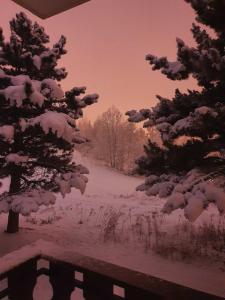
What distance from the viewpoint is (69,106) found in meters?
8.47

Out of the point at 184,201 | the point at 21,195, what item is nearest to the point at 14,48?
the point at 21,195

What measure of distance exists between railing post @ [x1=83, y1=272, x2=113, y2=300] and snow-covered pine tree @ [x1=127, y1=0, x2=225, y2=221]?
348 centimetres

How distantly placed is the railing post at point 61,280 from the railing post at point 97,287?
17 centimetres

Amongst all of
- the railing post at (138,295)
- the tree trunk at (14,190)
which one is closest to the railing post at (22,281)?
the railing post at (138,295)

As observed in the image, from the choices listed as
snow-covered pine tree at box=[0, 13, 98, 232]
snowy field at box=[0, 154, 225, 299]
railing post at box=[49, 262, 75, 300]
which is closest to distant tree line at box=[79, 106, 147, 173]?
snowy field at box=[0, 154, 225, 299]

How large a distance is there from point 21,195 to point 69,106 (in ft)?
9.15

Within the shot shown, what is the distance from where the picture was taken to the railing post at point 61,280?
2.13 metres

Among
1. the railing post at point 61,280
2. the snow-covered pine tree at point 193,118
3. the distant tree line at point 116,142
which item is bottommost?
the railing post at point 61,280

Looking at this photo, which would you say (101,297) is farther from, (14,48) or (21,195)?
(14,48)

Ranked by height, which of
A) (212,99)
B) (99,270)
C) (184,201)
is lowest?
(99,270)

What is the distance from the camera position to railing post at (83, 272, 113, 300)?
1.92 m

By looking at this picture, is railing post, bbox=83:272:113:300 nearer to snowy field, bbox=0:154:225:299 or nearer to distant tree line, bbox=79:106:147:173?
snowy field, bbox=0:154:225:299

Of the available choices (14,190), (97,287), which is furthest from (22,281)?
(14,190)

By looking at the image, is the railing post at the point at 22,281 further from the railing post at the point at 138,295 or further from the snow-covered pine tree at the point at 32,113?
the snow-covered pine tree at the point at 32,113
